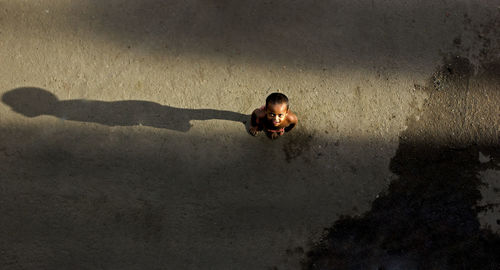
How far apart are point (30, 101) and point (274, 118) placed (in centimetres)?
294

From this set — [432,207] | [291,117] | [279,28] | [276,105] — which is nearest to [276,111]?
[276,105]

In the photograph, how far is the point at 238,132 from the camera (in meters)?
3.99

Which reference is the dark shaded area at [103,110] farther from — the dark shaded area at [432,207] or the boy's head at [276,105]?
the dark shaded area at [432,207]

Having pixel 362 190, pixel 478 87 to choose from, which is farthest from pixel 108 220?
pixel 478 87

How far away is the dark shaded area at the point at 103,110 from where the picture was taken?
3.95 m

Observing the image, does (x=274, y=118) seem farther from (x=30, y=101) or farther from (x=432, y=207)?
(x=30, y=101)

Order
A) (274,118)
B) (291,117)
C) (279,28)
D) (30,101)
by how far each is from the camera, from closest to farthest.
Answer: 1. (274,118)
2. (291,117)
3. (30,101)
4. (279,28)

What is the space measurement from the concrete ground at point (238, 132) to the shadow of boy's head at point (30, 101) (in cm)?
2

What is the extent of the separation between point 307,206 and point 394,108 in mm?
1595

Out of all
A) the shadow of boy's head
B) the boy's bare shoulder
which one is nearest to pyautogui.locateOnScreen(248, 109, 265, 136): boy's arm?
the boy's bare shoulder

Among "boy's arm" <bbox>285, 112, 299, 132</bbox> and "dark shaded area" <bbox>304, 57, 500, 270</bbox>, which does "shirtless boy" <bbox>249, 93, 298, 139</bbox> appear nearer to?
"boy's arm" <bbox>285, 112, 299, 132</bbox>

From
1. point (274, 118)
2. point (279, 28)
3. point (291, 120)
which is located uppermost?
point (279, 28)

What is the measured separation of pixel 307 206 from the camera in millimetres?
3955

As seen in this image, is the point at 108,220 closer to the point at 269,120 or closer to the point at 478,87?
the point at 269,120
